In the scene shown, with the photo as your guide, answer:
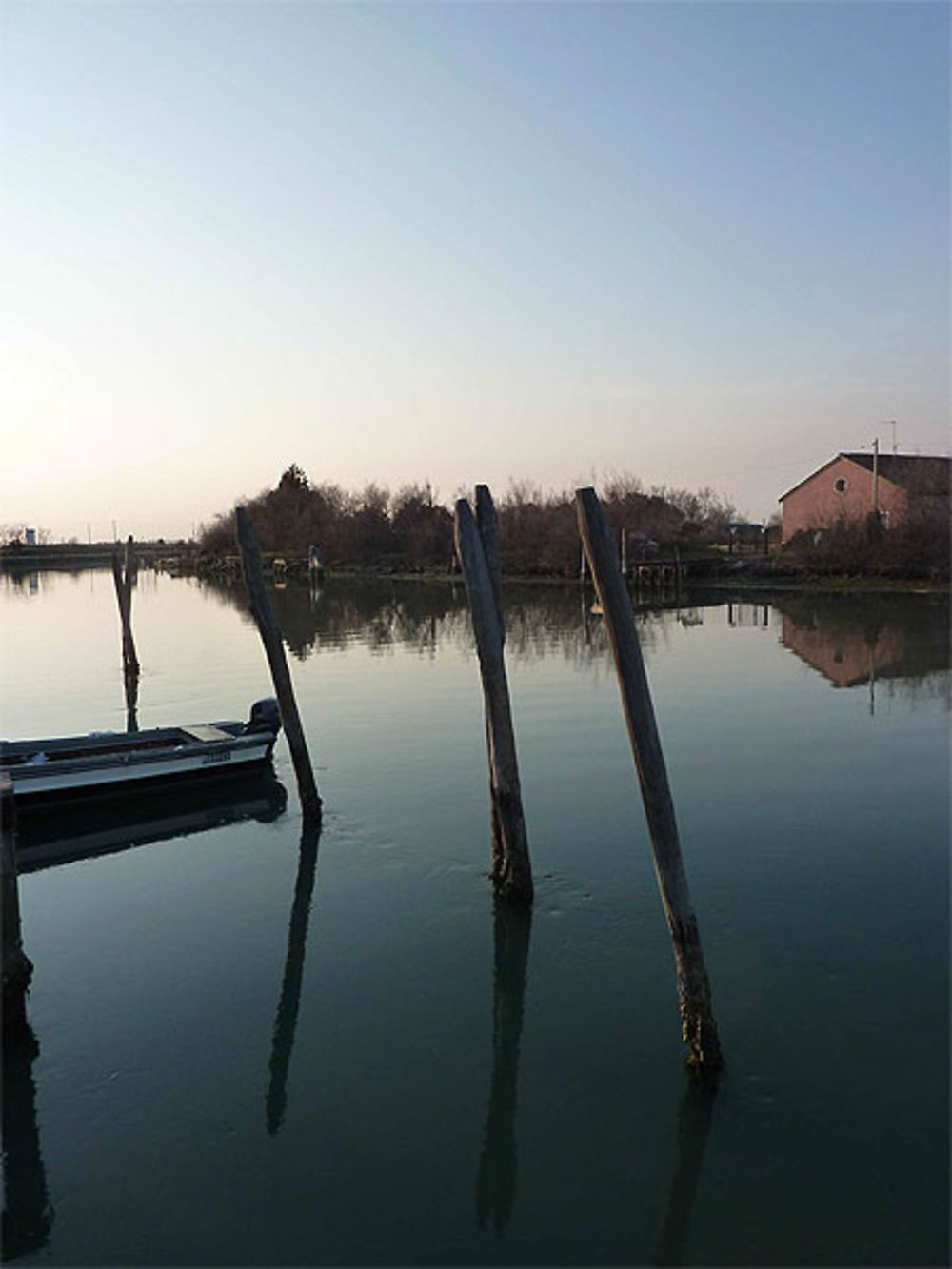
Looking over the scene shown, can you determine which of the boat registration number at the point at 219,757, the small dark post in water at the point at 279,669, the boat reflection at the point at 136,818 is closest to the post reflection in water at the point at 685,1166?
the small dark post in water at the point at 279,669

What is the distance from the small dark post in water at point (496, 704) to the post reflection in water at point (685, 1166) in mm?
3016

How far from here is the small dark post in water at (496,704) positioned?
8439 millimetres

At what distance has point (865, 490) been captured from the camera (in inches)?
2146

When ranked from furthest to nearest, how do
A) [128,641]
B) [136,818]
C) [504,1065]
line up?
[128,641]
[136,818]
[504,1065]

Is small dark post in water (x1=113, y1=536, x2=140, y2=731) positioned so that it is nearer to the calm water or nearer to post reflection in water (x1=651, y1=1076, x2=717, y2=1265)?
the calm water

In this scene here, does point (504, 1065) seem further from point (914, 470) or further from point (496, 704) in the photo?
point (914, 470)

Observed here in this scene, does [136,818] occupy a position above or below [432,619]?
below

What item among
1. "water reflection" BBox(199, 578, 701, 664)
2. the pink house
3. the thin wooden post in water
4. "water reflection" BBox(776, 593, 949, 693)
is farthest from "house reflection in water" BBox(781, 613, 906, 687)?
the pink house

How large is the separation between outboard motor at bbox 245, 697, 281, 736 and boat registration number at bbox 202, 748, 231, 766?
0.73 m

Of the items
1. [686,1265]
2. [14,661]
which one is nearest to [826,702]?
[686,1265]

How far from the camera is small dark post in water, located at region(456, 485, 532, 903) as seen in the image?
8439mm

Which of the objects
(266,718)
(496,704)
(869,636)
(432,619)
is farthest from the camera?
(432,619)

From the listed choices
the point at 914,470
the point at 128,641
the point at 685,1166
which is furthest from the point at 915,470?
the point at 685,1166

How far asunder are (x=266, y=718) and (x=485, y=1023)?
26.1 ft
